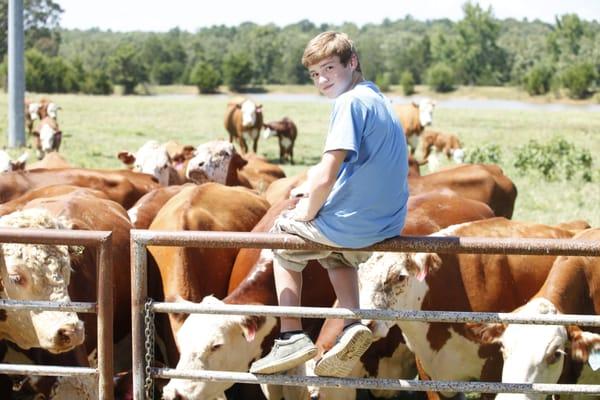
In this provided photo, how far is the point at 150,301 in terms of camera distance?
415 cm

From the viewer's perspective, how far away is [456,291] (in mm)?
6348

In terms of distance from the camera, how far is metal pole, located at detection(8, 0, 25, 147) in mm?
23703

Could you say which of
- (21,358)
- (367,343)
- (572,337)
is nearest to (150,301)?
(367,343)

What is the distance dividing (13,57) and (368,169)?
21833 mm

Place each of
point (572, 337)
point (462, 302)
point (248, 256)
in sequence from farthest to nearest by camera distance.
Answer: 1. point (248, 256)
2. point (462, 302)
3. point (572, 337)

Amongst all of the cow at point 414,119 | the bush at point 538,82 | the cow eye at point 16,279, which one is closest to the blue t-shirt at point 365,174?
the cow eye at point 16,279

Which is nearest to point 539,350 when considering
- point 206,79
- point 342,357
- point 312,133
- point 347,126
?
point 342,357

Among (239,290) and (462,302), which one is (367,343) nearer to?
(239,290)

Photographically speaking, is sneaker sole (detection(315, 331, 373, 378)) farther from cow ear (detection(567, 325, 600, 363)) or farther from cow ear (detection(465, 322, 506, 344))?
cow ear (detection(567, 325, 600, 363))

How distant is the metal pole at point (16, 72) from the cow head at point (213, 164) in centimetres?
1286

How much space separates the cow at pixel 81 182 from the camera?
923 centimetres

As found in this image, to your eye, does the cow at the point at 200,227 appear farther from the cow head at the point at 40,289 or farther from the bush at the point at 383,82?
the bush at the point at 383,82

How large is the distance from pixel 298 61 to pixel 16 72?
3009 inches

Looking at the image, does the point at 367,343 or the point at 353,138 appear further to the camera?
the point at 367,343
